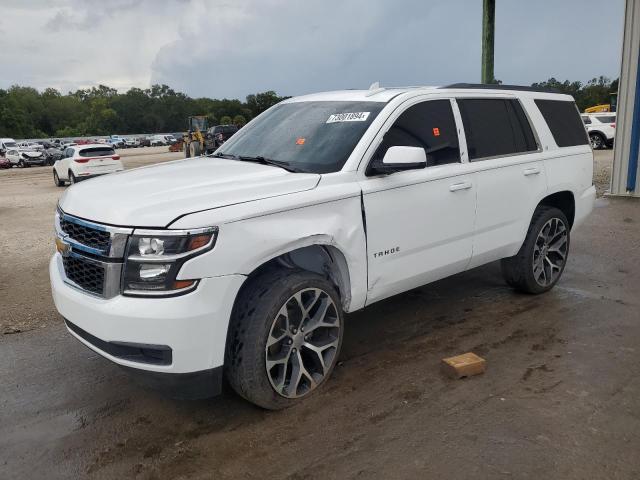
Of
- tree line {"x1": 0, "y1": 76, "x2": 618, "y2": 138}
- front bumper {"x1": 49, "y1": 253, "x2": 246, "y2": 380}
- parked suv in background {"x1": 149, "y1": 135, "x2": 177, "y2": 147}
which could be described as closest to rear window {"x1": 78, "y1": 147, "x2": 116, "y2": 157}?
front bumper {"x1": 49, "y1": 253, "x2": 246, "y2": 380}

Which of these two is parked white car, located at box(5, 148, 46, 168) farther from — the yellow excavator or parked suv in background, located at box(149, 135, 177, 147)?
parked suv in background, located at box(149, 135, 177, 147)

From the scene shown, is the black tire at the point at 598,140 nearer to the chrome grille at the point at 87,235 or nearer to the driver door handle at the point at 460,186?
the driver door handle at the point at 460,186

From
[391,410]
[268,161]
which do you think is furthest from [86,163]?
[391,410]

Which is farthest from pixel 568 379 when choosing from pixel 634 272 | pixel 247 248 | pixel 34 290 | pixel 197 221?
pixel 34 290

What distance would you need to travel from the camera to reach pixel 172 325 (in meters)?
2.87

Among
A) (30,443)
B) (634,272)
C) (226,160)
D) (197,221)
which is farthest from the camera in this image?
(634,272)

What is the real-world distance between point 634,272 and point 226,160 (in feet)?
15.3

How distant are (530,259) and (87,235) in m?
3.75

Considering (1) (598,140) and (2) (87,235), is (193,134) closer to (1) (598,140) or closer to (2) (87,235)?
(1) (598,140)

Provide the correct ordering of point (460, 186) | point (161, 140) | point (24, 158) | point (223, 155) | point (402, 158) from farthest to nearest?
point (161, 140) → point (24, 158) → point (223, 155) → point (460, 186) → point (402, 158)

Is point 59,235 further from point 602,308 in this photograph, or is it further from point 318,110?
point 602,308

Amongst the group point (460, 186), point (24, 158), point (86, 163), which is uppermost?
point (460, 186)

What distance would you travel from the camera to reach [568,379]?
373cm

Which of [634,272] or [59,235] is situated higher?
[59,235]
